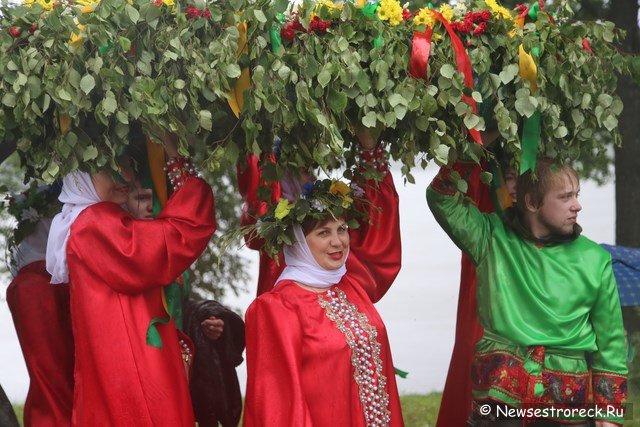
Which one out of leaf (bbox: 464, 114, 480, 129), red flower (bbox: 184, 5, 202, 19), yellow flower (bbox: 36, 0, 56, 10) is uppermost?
yellow flower (bbox: 36, 0, 56, 10)

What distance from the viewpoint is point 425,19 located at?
5.11 m

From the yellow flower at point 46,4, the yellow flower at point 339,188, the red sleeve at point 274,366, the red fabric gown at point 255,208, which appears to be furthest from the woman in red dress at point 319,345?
the yellow flower at point 46,4

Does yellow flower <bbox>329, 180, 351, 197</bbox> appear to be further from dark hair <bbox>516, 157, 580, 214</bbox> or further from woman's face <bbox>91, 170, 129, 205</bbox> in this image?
woman's face <bbox>91, 170, 129, 205</bbox>

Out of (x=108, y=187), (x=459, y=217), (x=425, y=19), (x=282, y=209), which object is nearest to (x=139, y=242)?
(x=108, y=187)

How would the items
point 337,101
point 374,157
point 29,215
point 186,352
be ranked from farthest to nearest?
point 29,215, point 186,352, point 374,157, point 337,101

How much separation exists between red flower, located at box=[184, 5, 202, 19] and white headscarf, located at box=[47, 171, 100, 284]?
0.93m

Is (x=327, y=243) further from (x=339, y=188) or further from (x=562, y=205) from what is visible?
(x=562, y=205)

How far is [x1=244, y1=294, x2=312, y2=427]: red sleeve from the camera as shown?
204 inches

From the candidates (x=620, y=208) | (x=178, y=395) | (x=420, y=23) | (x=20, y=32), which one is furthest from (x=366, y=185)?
(x=620, y=208)

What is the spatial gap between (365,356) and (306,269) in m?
0.46

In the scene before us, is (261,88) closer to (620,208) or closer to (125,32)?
(125,32)

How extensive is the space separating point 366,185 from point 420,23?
905 mm

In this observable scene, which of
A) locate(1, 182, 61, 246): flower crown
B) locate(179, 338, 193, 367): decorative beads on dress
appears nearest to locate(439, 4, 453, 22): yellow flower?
locate(179, 338, 193, 367): decorative beads on dress

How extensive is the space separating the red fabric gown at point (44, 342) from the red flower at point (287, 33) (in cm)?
188
